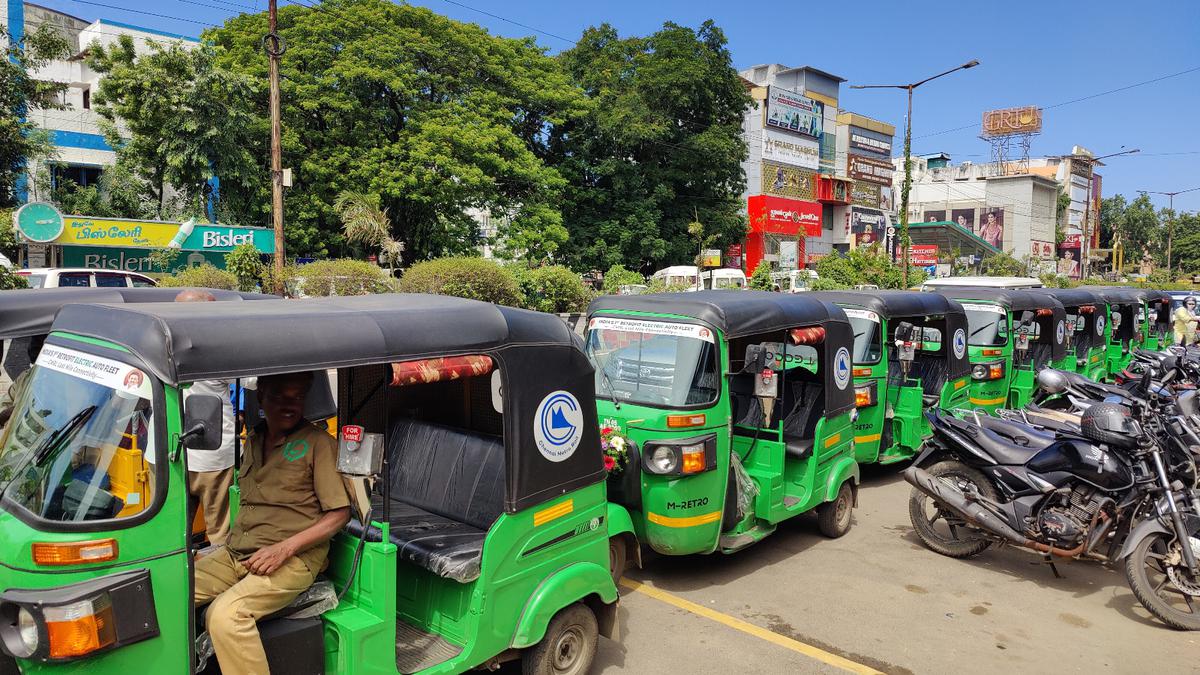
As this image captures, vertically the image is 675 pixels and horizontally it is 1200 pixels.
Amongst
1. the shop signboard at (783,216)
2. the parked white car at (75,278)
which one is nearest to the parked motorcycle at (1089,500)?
the parked white car at (75,278)

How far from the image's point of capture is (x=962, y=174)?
7612 cm

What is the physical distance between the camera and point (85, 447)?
2.73 metres

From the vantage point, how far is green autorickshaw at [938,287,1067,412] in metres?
11.0

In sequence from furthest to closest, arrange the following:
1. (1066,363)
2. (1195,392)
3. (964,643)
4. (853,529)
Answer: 1. (1066,363)
2. (853,529)
3. (1195,392)
4. (964,643)

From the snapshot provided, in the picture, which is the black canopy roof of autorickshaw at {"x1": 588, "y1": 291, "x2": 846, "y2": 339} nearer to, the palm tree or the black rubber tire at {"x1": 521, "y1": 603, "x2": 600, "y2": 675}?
the black rubber tire at {"x1": 521, "y1": 603, "x2": 600, "y2": 675}

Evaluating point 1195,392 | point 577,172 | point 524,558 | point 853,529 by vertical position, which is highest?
A: point 577,172

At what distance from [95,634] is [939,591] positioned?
5.67m

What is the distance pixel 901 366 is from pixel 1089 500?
393 cm

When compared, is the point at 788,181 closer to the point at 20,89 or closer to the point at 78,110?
the point at 78,110

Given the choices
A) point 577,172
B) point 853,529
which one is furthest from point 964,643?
point 577,172

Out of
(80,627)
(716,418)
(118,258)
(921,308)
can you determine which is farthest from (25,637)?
(118,258)

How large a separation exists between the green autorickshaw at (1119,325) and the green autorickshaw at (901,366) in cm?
682

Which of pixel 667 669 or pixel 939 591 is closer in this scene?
pixel 667 669

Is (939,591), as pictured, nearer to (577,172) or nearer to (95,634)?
(95,634)
